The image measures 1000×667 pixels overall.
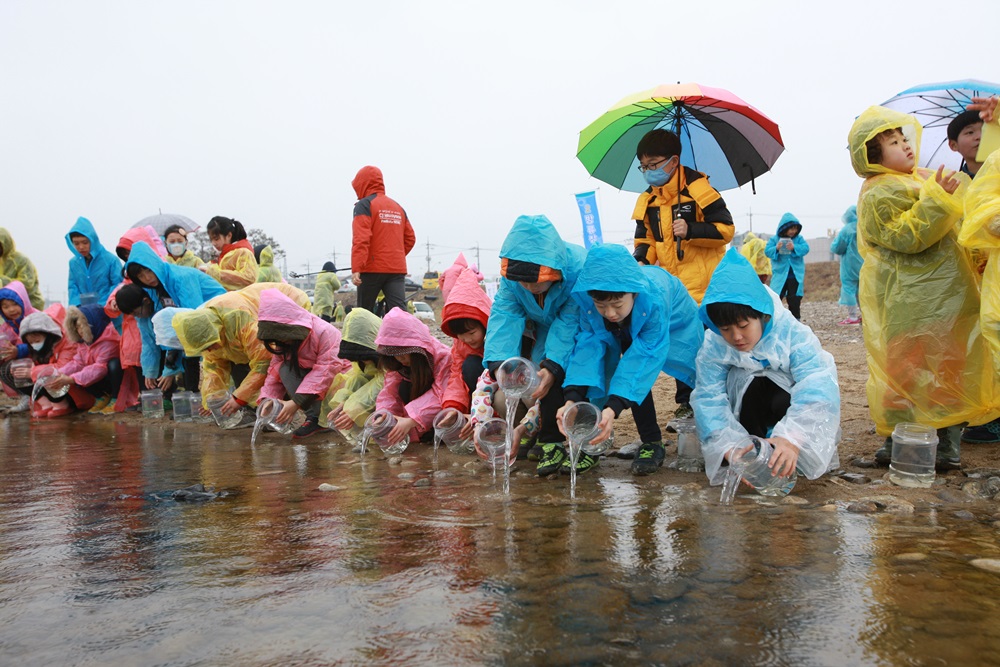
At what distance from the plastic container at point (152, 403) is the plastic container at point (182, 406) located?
37 centimetres

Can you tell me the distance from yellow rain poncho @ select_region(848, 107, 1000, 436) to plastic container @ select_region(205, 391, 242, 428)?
467 cm

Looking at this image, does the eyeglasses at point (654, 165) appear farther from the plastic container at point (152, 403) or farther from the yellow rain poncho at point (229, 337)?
the plastic container at point (152, 403)

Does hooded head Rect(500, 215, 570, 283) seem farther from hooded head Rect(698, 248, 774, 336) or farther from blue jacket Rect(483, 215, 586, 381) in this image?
hooded head Rect(698, 248, 774, 336)

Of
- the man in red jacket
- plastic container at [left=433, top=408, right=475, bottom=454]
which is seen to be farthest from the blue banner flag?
plastic container at [left=433, top=408, right=475, bottom=454]

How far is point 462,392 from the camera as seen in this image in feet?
15.2

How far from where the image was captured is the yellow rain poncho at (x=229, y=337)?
18.9ft

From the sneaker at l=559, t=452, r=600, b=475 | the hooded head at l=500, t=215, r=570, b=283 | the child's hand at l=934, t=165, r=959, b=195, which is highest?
the child's hand at l=934, t=165, r=959, b=195

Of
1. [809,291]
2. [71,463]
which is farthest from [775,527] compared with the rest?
[809,291]

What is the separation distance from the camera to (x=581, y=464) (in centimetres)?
386

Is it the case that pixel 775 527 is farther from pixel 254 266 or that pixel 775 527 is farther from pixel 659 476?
pixel 254 266

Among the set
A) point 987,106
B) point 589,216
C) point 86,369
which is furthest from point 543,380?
point 589,216

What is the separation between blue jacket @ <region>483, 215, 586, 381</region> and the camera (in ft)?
12.5

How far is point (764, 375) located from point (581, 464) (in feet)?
3.29

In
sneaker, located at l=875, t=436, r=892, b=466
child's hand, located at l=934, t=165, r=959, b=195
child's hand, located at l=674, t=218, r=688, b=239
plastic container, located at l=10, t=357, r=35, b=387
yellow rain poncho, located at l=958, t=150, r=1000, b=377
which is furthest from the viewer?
plastic container, located at l=10, t=357, r=35, b=387
